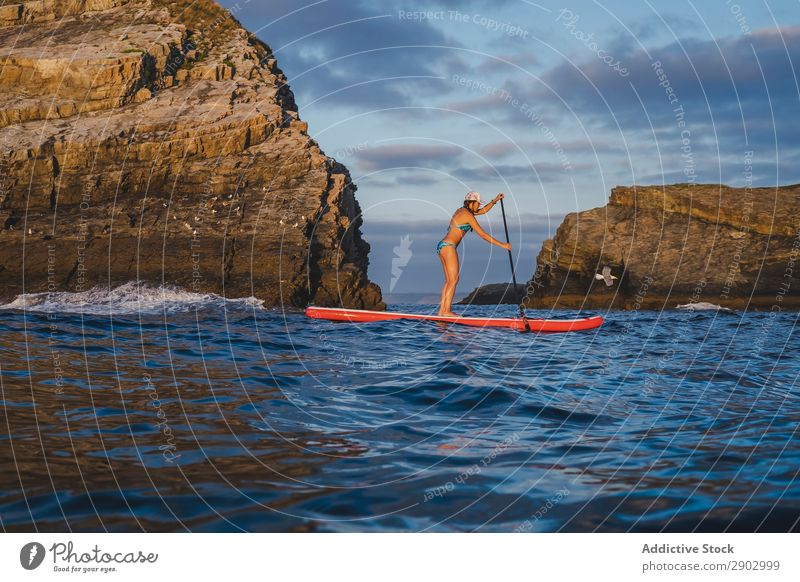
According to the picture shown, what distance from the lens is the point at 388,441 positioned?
532cm

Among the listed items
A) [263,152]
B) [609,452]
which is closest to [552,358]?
[609,452]

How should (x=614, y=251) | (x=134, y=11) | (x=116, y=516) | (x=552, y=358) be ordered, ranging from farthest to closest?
1. (x=614, y=251)
2. (x=134, y=11)
3. (x=552, y=358)
4. (x=116, y=516)

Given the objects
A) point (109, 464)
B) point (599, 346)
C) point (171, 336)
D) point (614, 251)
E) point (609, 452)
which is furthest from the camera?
point (614, 251)

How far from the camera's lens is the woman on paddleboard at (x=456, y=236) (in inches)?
622

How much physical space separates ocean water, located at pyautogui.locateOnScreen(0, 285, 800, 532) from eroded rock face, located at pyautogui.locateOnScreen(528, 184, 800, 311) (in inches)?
1644

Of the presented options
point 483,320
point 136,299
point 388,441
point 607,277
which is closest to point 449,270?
point 483,320

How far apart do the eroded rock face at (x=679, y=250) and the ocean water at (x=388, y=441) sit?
137ft

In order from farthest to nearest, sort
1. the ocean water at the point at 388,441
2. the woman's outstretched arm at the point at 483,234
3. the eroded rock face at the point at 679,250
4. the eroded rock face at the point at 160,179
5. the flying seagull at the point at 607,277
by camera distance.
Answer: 1. the flying seagull at the point at 607,277
2. the eroded rock face at the point at 679,250
3. the eroded rock face at the point at 160,179
4. the woman's outstretched arm at the point at 483,234
5. the ocean water at the point at 388,441

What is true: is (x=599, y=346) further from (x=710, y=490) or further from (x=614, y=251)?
(x=614, y=251)

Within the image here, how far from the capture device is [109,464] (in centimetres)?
432

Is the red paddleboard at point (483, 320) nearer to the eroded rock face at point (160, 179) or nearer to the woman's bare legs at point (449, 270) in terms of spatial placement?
the woman's bare legs at point (449, 270)

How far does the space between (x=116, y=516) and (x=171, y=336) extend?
9721 mm

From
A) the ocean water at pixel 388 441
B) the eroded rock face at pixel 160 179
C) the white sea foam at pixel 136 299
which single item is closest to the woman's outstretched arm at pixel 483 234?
the ocean water at pixel 388 441

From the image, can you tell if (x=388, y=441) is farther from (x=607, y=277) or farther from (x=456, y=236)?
(x=607, y=277)
